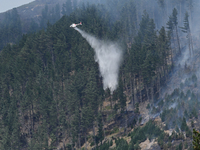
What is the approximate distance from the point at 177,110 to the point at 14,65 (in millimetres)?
49551

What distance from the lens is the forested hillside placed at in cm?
5703

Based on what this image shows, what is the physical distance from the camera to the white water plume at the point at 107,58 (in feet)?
253

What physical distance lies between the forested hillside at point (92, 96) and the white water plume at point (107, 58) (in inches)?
70.1

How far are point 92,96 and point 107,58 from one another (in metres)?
21.3

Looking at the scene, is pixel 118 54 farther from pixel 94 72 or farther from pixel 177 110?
pixel 177 110

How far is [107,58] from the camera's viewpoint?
280ft

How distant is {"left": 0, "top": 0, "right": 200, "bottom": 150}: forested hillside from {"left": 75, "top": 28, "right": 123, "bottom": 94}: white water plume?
5.84 ft

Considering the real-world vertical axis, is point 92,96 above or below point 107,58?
below

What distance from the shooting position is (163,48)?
74250 mm

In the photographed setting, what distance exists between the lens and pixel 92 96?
67.0 metres

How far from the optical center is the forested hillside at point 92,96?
57.0 meters

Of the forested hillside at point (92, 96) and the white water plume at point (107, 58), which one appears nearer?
the forested hillside at point (92, 96)

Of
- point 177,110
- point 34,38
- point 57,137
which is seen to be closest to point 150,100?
point 177,110

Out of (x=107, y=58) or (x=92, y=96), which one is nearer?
(x=92, y=96)
